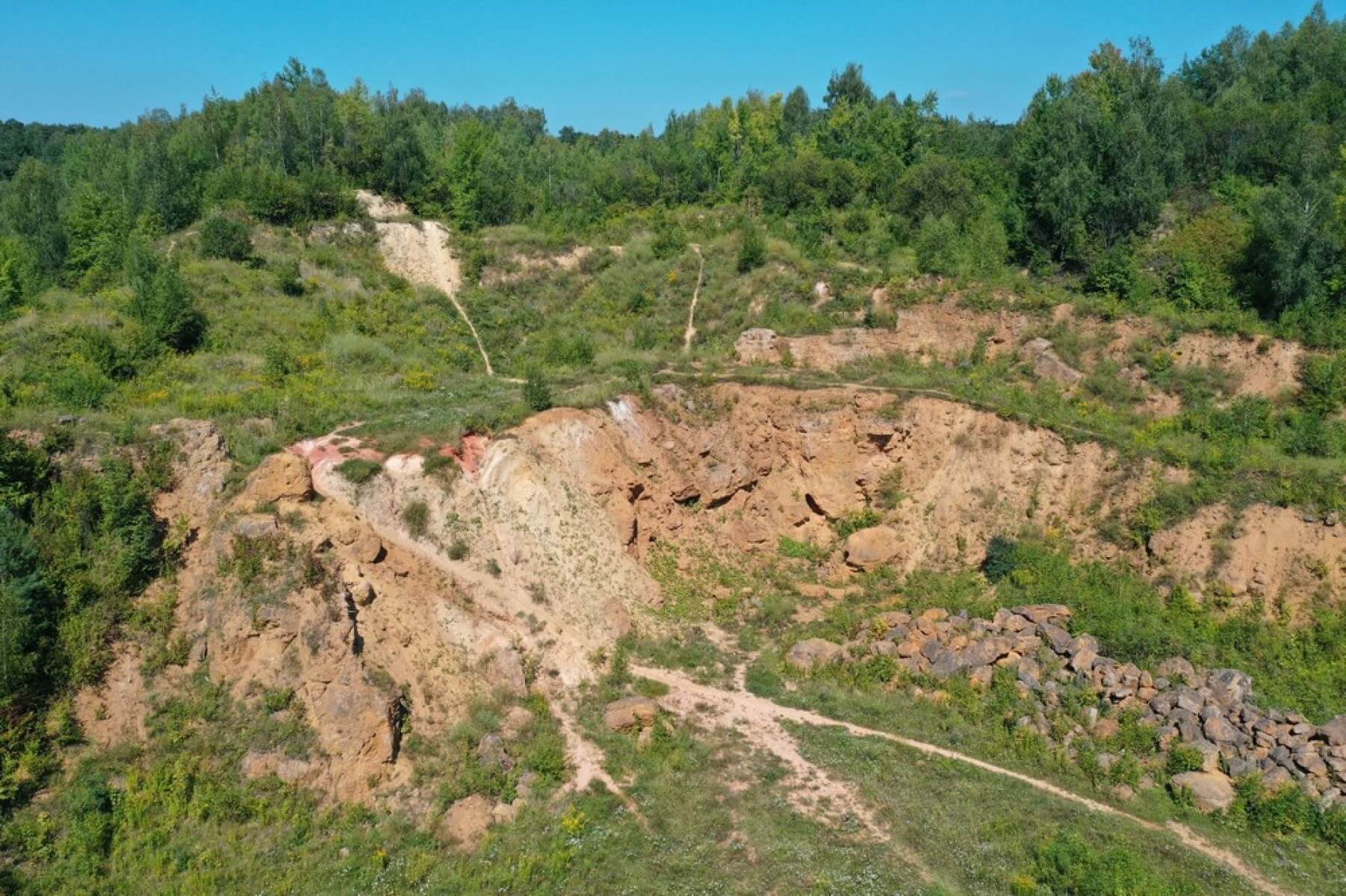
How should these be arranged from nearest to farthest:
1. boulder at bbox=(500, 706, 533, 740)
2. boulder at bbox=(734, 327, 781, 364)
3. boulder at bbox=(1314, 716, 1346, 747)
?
boulder at bbox=(1314, 716, 1346, 747) < boulder at bbox=(500, 706, 533, 740) < boulder at bbox=(734, 327, 781, 364)

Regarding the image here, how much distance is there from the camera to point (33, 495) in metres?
21.7

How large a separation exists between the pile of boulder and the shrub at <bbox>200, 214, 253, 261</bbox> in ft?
109

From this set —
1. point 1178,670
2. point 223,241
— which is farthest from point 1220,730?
point 223,241

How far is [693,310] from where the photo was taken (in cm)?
4356

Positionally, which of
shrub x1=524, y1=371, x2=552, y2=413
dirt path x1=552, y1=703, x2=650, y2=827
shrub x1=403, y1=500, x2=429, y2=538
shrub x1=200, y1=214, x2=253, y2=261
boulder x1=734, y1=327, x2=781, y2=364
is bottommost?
dirt path x1=552, y1=703, x2=650, y2=827

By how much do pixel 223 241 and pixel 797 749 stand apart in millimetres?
36246

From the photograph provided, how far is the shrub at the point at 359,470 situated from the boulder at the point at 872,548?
15.7 m

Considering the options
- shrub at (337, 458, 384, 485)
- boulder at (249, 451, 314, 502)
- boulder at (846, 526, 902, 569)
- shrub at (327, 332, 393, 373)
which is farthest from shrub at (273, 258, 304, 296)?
boulder at (846, 526, 902, 569)

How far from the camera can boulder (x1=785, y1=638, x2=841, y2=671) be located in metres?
25.7

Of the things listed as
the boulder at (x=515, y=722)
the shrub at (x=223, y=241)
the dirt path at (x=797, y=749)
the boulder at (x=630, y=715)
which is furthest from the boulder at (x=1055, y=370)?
the shrub at (x=223, y=241)

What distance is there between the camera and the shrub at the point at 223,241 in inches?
1644

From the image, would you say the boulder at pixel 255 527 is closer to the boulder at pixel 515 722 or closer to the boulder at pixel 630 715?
the boulder at pixel 515 722

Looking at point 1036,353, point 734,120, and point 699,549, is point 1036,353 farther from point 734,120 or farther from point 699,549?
point 734,120

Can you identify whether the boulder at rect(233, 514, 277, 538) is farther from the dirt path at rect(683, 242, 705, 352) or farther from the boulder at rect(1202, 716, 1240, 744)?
the boulder at rect(1202, 716, 1240, 744)
